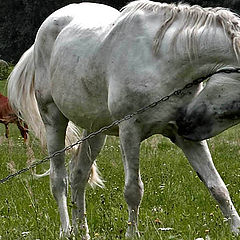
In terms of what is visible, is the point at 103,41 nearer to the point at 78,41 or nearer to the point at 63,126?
the point at 78,41

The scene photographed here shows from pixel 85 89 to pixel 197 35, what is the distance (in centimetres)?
118

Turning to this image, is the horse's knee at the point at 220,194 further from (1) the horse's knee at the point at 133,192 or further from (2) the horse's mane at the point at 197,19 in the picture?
→ (2) the horse's mane at the point at 197,19

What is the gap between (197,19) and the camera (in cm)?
485

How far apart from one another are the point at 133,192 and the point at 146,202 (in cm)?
176

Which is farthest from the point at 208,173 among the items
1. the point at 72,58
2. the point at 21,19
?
the point at 21,19

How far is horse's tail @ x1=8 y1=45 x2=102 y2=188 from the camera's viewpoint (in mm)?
6883

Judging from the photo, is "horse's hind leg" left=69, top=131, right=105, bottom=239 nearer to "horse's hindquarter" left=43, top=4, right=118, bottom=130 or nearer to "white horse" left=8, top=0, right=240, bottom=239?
"white horse" left=8, top=0, right=240, bottom=239

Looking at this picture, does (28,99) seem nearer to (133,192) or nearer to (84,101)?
(84,101)

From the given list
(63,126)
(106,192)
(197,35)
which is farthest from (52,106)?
(197,35)

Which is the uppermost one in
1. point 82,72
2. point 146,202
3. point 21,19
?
point 82,72

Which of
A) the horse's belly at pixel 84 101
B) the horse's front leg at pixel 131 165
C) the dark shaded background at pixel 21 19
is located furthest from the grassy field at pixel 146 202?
the dark shaded background at pixel 21 19

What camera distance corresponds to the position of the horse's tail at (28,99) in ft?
22.6

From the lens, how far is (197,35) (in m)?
4.76

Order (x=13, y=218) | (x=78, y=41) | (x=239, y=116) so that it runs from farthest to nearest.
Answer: (x=13, y=218)
(x=78, y=41)
(x=239, y=116)
